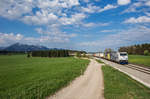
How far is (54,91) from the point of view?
31.9ft

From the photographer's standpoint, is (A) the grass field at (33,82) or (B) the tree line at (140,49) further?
(B) the tree line at (140,49)

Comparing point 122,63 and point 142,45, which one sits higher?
point 142,45

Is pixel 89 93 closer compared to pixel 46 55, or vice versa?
pixel 89 93

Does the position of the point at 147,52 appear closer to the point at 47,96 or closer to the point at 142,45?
the point at 142,45

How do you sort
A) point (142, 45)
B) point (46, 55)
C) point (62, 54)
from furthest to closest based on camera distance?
point (46, 55) < point (62, 54) < point (142, 45)

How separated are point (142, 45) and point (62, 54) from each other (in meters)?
64.1

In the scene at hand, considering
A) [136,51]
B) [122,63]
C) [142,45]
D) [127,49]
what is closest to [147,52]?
[142,45]

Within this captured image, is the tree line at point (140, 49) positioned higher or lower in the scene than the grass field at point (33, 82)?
higher

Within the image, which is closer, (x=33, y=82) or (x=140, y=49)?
(x=33, y=82)

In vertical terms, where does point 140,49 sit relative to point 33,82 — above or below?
above

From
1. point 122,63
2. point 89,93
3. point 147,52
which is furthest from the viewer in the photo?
point 147,52

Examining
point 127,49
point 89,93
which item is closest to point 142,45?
point 127,49

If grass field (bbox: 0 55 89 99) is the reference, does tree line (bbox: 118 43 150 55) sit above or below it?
above

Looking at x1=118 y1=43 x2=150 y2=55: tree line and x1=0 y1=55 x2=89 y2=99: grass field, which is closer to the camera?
x1=0 y1=55 x2=89 y2=99: grass field
